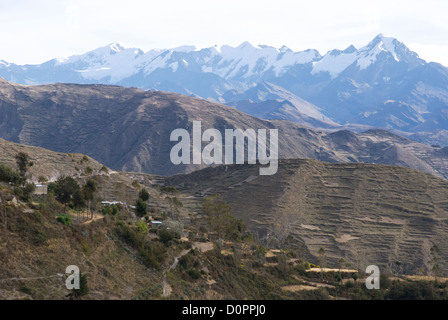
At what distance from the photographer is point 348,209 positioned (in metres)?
155

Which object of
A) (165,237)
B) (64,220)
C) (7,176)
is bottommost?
(165,237)

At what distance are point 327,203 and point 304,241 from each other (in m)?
35.1

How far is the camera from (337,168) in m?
193

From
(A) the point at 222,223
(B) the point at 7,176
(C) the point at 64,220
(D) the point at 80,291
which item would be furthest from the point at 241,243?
(D) the point at 80,291

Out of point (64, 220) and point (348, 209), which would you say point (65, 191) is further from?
point (348, 209)

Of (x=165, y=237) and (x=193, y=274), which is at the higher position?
(x=165, y=237)

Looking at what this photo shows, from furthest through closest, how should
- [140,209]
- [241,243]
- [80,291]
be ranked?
[241,243], [140,209], [80,291]

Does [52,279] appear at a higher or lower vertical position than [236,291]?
higher

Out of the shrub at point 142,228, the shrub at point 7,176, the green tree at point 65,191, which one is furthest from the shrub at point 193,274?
the shrub at point 7,176

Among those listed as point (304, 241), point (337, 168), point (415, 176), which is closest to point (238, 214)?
point (304, 241)

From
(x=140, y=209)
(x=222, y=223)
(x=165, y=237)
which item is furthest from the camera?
(x=222, y=223)

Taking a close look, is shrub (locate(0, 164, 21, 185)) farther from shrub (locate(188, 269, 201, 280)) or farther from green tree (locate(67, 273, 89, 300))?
shrub (locate(188, 269, 201, 280))
